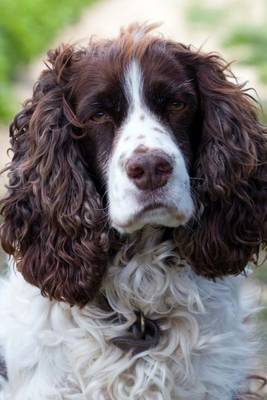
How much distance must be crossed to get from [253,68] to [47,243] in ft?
20.0

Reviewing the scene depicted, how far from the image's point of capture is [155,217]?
4930 millimetres

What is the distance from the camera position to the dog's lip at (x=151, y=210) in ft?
16.0

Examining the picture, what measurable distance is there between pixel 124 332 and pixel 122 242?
372mm

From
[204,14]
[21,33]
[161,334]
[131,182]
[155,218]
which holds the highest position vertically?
[21,33]

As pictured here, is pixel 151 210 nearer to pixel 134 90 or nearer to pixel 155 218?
pixel 155 218

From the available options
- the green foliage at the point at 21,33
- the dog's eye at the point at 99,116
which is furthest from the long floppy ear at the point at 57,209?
the green foliage at the point at 21,33

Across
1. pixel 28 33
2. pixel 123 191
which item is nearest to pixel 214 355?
pixel 123 191

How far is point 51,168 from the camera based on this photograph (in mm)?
5266

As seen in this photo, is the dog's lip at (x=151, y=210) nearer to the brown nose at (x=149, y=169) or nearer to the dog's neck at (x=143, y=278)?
the brown nose at (x=149, y=169)

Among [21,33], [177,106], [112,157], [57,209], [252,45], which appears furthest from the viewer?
[21,33]

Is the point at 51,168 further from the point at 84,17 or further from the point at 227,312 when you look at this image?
the point at 84,17

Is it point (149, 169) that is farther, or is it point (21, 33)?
point (21, 33)

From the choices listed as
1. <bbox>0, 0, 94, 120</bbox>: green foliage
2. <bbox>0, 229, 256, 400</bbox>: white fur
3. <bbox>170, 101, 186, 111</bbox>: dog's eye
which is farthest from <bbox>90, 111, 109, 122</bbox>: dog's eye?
<bbox>0, 0, 94, 120</bbox>: green foliage

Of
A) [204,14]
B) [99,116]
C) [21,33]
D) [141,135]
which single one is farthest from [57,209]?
[204,14]
